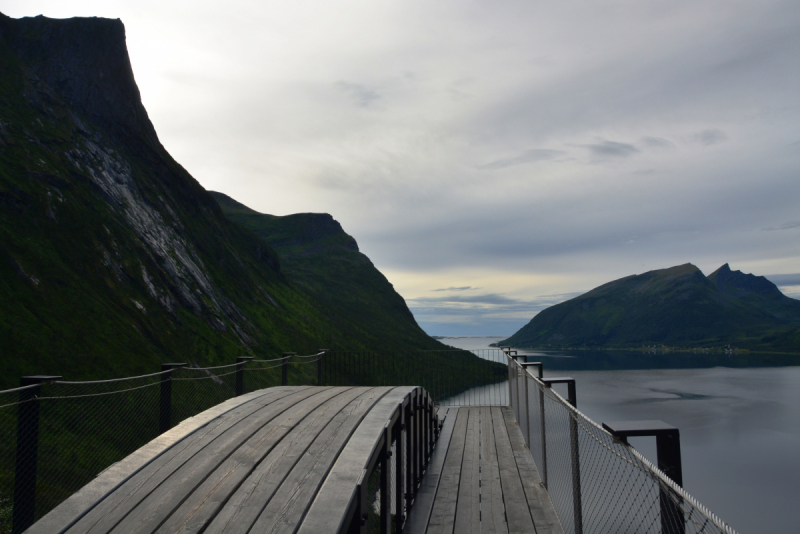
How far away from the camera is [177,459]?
3.81m

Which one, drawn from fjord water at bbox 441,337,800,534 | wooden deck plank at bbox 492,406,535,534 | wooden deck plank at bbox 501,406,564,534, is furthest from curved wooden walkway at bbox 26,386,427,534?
fjord water at bbox 441,337,800,534

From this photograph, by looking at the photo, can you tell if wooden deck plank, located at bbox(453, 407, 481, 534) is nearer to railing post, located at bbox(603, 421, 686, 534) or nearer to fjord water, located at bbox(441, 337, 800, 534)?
railing post, located at bbox(603, 421, 686, 534)

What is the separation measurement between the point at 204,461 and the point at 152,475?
0.37 metres

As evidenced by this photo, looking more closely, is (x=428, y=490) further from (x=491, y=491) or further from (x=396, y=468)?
(x=396, y=468)

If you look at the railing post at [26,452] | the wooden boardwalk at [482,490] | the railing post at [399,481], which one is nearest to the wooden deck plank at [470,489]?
the wooden boardwalk at [482,490]

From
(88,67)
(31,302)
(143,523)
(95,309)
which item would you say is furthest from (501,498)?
(88,67)

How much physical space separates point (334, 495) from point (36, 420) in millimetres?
2963

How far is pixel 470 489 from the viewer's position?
6.23 metres

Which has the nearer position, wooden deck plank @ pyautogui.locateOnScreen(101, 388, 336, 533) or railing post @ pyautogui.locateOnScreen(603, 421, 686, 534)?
railing post @ pyautogui.locateOnScreen(603, 421, 686, 534)

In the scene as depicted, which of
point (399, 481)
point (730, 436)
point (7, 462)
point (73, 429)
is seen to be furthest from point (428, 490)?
point (730, 436)

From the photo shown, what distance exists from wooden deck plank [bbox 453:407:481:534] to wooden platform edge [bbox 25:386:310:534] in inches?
112

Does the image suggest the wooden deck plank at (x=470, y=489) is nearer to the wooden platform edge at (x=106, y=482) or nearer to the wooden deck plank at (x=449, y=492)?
the wooden deck plank at (x=449, y=492)

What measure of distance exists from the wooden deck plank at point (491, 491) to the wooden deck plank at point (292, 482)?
1.93 m

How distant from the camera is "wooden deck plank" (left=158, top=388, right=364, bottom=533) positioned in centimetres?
299
